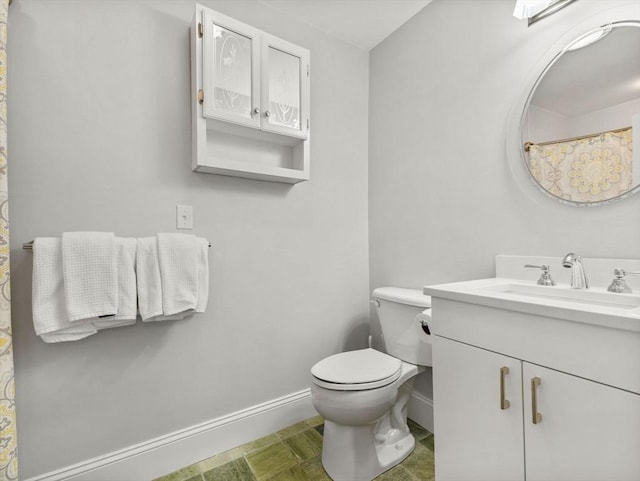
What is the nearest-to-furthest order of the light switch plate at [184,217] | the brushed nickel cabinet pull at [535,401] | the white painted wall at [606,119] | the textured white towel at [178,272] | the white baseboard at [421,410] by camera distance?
the brushed nickel cabinet pull at [535,401] → the white painted wall at [606,119] → the textured white towel at [178,272] → the light switch plate at [184,217] → the white baseboard at [421,410]

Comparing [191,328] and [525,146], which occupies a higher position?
[525,146]

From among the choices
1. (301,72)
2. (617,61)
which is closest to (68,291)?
(301,72)

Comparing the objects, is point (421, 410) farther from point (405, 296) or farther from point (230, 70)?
point (230, 70)

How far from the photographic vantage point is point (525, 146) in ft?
4.42

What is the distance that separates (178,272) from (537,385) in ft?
4.34

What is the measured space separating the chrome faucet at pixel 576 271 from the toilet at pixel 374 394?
535mm

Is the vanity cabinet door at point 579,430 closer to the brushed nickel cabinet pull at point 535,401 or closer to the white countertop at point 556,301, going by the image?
the brushed nickel cabinet pull at point 535,401

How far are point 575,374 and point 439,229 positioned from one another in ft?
3.29

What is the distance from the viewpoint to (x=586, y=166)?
46.9 inches

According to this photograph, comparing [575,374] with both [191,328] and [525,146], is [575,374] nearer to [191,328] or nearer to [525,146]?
[525,146]

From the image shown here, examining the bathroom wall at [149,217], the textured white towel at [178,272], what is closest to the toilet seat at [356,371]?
the bathroom wall at [149,217]

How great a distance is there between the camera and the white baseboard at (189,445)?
1.30 m

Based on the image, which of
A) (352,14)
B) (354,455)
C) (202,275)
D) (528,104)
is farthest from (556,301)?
(352,14)

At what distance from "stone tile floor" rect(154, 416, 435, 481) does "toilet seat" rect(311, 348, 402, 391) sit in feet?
1.44
